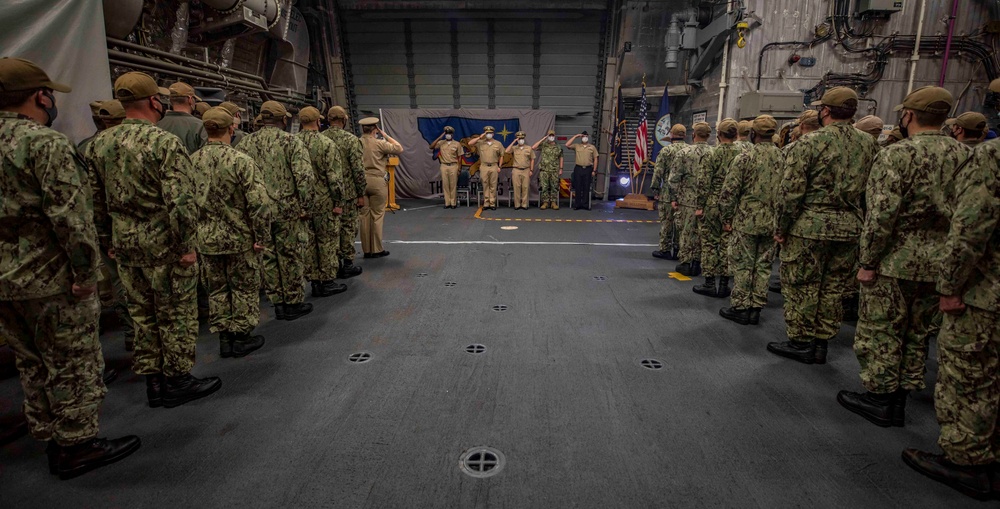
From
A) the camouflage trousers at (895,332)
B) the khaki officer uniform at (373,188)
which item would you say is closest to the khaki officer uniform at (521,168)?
the khaki officer uniform at (373,188)

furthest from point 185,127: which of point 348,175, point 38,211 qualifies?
point 38,211

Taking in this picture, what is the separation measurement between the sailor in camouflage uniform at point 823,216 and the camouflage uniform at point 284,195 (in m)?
3.55

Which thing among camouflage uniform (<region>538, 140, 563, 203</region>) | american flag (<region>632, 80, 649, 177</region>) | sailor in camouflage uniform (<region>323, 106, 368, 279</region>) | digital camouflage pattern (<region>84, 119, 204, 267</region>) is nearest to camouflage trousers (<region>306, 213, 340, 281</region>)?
sailor in camouflage uniform (<region>323, 106, 368, 279</region>)

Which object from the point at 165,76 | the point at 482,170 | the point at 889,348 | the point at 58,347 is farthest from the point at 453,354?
the point at 482,170

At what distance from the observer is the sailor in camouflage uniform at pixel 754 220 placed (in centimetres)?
361

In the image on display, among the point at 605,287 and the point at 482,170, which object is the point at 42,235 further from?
the point at 482,170

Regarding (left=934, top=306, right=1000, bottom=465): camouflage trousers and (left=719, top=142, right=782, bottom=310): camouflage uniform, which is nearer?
(left=934, top=306, right=1000, bottom=465): camouflage trousers

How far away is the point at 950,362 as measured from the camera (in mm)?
1885

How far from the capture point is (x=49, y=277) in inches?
72.1

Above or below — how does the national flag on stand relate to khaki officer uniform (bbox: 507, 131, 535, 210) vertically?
above

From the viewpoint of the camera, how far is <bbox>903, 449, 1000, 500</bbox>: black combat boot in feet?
6.06

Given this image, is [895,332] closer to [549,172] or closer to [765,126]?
[765,126]

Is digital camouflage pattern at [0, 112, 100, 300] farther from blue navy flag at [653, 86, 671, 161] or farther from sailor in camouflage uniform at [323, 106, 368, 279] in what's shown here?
blue navy flag at [653, 86, 671, 161]

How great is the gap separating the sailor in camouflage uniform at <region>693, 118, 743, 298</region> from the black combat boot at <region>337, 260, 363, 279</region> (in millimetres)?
3557
